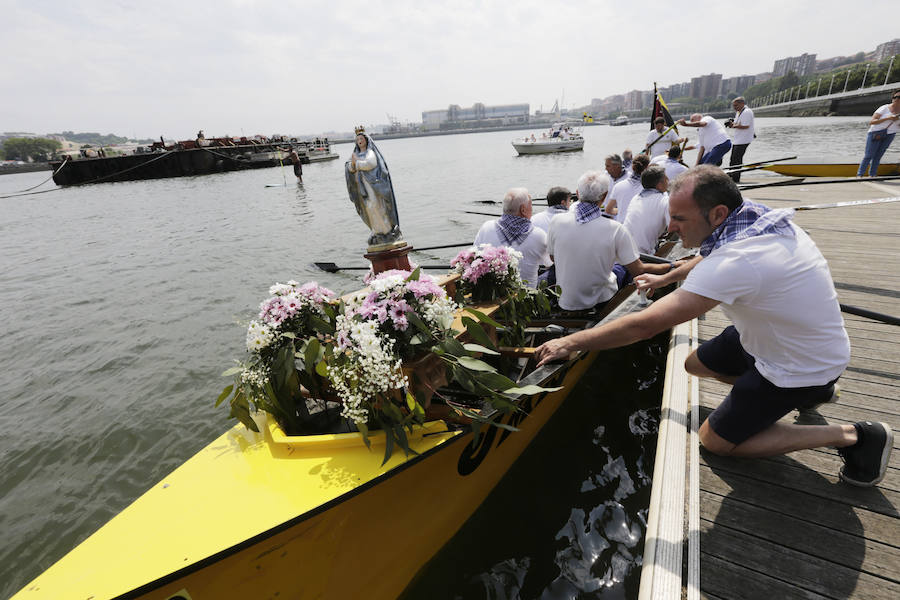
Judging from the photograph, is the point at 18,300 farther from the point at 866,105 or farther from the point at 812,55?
the point at 812,55

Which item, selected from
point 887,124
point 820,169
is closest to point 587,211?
point 887,124

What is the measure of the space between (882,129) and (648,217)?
25.9ft

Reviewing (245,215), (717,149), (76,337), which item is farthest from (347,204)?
(717,149)

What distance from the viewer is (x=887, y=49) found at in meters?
125

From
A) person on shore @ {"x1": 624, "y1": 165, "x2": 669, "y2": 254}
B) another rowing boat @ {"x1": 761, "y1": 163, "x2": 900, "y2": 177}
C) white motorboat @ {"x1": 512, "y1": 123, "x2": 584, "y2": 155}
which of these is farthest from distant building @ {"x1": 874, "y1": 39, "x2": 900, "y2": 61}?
person on shore @ {"x1": 624, "y1": 165, "x2": 669, "y2": 254}

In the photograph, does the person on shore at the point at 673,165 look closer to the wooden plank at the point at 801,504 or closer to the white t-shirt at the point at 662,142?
the white t-shirt at the point at 662,142

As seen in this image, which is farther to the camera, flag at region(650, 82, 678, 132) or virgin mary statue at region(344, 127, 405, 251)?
flag at region(650, 82, 678, 132)

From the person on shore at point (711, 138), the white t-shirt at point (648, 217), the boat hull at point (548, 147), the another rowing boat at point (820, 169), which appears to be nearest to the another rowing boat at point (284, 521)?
the white t-shirt at point (648, 217)

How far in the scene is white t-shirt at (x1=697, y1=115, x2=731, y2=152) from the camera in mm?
9352

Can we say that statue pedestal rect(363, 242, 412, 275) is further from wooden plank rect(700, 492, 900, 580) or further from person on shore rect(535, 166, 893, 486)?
wooden plank rect(700, 492, 900, 580)

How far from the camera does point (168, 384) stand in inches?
218

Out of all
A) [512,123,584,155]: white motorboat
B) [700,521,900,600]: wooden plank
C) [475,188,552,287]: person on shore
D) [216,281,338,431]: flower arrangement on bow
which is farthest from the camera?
[512,123,584,155]: white motorboat

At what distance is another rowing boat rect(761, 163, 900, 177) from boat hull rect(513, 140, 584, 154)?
30.4 m

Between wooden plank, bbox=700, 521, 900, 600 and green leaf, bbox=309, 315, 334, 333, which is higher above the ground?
green leaf, bbox=309, 315, 334, 333
